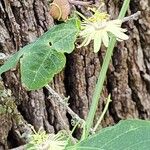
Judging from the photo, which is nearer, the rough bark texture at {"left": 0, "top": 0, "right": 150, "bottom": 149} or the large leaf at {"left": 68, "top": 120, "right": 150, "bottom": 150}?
the large leaf at {"left": 68, "top": 120, "right": 150, "bottom": 150}

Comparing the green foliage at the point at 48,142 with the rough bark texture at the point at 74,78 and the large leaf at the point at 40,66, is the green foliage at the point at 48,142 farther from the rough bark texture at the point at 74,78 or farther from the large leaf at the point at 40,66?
the rough bark texture at the point at 74,78

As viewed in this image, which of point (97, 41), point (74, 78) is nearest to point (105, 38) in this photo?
point (97, 41)

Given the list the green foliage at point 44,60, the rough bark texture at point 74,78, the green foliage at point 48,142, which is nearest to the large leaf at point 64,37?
the green foliage at point 44,60

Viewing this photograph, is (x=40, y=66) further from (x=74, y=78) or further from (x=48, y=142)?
(x=74, y=78)

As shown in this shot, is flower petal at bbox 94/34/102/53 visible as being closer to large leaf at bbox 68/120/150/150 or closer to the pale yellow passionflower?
the pale yellow passionflower

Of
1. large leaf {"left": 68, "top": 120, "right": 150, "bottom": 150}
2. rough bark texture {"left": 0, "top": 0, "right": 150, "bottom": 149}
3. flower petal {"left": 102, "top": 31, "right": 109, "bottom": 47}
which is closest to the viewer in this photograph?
large leaf {"left": 68, "top": 120, "right": 150, "bottom": 150}

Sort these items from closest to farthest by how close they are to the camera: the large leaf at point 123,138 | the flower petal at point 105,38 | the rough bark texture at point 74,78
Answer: the large leaf at point 123,138 → the flower petal at point 105,38 → the rough bark texture at point 74,78

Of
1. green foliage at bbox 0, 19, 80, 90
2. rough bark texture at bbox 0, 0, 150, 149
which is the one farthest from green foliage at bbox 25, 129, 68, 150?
rough bark texture at bbox 0, 0, 150, 149
